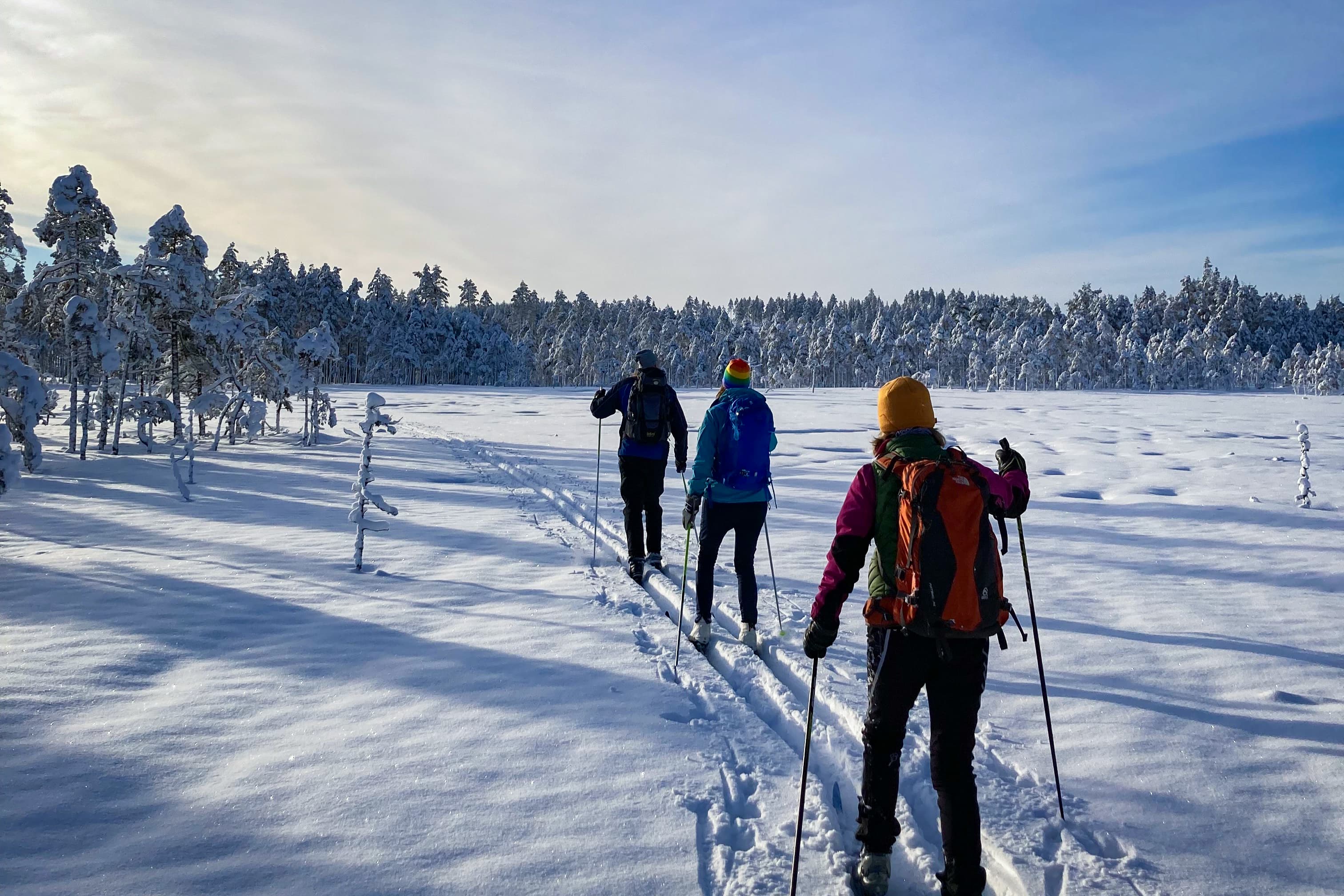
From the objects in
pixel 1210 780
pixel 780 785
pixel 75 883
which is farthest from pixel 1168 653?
pixel 75 883

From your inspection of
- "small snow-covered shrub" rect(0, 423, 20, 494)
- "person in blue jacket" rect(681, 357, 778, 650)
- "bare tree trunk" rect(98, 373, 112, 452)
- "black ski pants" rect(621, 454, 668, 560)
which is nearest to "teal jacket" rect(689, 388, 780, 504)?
"person in blue jacket" rect(681, 357, 778, 650)

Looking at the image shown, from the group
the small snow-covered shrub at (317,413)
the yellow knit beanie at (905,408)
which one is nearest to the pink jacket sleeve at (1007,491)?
the yellow knit beanie at (905,408)

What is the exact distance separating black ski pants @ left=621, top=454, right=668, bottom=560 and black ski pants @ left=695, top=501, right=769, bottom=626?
160cm

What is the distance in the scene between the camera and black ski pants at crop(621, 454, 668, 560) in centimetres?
703

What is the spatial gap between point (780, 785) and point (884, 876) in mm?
787

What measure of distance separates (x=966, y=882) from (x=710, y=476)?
3.18m

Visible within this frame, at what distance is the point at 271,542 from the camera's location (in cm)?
853

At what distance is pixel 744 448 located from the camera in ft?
16.9

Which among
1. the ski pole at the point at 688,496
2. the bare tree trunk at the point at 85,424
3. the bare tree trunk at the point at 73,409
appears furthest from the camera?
the bare tree trunk at the point at 73,409

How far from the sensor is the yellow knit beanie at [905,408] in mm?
2838

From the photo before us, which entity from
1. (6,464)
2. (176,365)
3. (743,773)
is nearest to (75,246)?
(176,365)

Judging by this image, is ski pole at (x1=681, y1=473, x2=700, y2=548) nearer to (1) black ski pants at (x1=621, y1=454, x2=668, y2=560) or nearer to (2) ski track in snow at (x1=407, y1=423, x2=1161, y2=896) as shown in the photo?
(1) black ski pants at (x1=621, y1=454, x2=668, y2=560)

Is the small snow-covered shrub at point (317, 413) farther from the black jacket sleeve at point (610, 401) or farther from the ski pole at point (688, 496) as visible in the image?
the black jacket sleeve at point (610, 401)

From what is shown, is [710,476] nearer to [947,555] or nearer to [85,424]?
[947,555]
